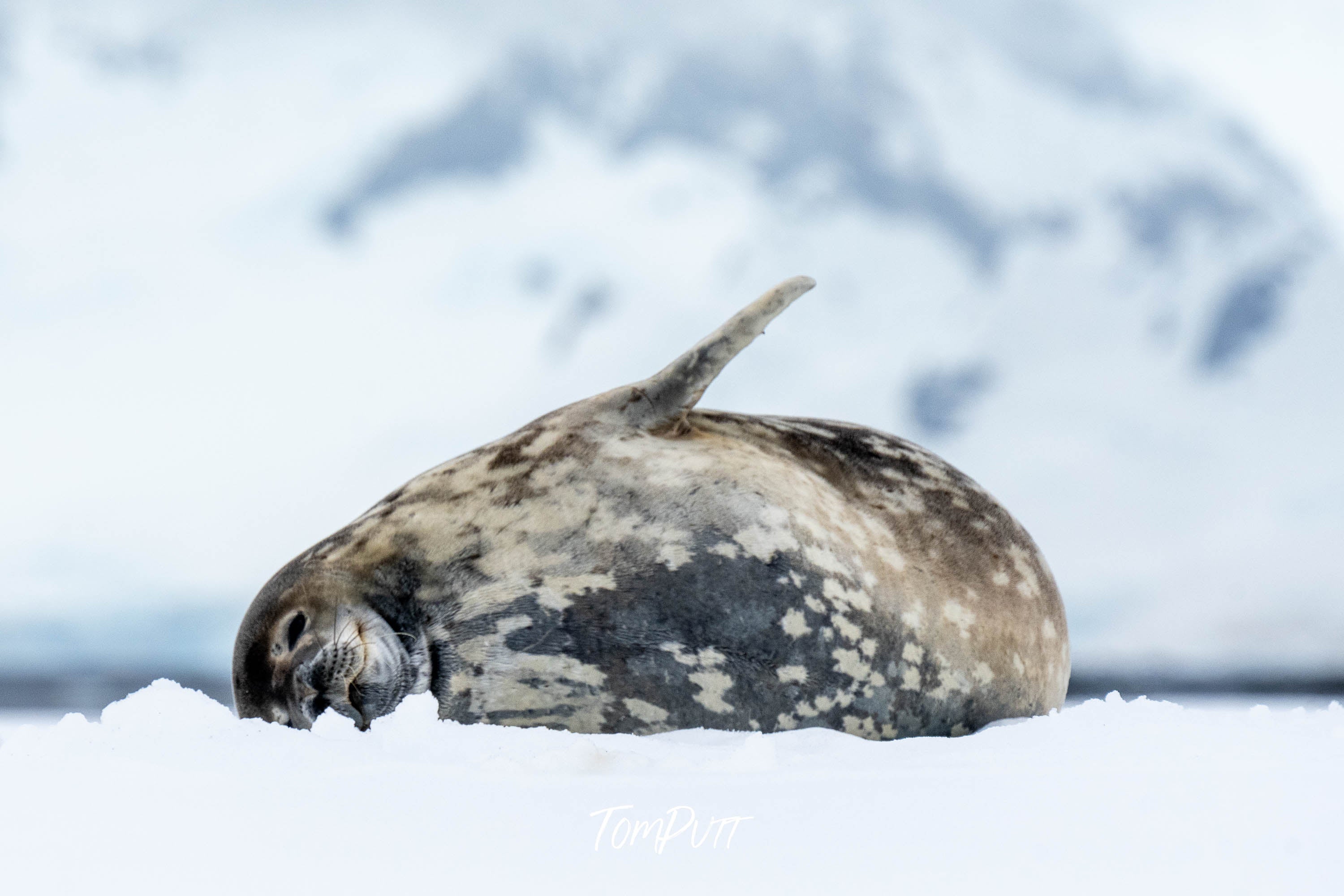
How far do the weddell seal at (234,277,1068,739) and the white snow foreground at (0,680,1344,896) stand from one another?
17 cm

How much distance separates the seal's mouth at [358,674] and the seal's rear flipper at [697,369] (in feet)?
2.28

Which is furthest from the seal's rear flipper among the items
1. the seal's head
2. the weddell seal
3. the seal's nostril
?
the seal's nostril

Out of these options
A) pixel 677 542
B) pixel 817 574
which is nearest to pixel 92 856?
pixel 677 542

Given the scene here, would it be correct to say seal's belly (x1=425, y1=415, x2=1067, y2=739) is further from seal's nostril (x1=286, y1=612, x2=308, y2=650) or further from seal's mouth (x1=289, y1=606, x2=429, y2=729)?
seal's nostril (x1=286, y1=612, x2=308, y2=650)

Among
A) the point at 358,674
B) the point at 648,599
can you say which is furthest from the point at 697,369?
the point at 358,674

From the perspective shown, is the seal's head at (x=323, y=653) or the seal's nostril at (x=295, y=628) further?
the seal's nostril at (x=295, y=628)

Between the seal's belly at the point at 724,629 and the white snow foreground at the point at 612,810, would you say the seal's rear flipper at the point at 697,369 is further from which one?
the white snow foreground at the point at 612,810

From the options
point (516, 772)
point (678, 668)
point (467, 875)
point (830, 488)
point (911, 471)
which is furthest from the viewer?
point (911, 471)

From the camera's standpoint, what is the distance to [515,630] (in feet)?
7.14

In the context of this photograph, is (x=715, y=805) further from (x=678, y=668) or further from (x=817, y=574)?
(x=817, y=574)

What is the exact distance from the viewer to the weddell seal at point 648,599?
7.00 feet

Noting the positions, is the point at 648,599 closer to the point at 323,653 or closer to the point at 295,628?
the point at 323,653

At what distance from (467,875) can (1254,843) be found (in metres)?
0.97

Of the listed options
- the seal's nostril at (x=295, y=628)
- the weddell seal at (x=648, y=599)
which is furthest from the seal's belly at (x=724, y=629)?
the seal's nostril at (x=295, y=628)
